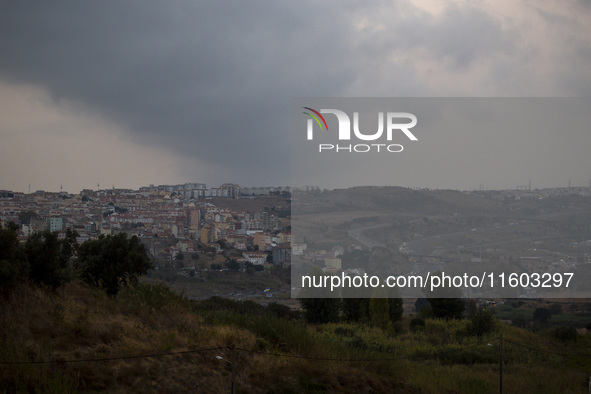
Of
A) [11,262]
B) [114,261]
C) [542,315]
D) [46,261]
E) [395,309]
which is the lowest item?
[542,315]

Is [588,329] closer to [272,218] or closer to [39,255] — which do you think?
[39,255]

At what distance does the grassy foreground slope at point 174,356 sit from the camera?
27.6ft

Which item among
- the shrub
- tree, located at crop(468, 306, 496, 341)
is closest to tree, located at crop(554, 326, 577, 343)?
tree, located at crop(468, 306, 496, 341)

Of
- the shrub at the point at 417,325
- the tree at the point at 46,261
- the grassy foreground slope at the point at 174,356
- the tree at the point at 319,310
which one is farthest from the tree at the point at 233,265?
the tree at the point at 46,261

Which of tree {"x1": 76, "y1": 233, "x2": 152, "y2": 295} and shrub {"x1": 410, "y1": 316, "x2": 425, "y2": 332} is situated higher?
tree {"x1": 76, "y1": 233, "x2": 152, "y2": 295}

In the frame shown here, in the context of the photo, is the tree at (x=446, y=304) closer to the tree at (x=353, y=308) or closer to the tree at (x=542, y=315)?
the tree at (x=353, y=308)

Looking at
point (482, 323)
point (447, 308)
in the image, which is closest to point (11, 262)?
point (482, 323)

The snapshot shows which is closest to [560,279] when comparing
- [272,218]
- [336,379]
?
[336,379]

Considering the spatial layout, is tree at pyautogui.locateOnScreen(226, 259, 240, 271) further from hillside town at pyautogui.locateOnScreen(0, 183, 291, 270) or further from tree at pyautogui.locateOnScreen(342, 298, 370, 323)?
tree at pyautogui.locateOnScreen(342, 298, 370, 323)

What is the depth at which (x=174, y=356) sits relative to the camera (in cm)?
968

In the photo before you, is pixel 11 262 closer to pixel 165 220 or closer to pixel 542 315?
pixel 542 315

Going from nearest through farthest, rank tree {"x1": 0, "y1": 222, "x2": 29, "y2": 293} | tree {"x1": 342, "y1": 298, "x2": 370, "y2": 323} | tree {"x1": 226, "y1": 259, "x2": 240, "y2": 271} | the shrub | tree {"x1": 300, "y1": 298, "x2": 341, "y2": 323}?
1. tree {"x1": 0, "y1": 222, "x2": 29, "y2": 293}
2. the shrub
3. tree {"x1": 300, "y1": 298, "x2": 341, "y2": 323}
4. tree {"x1": 342, "y1": 298, "x2": 370, "y2": 323}
5. tree {"x1": 226, "y1": 259, "x2": 240, "y2": 271}

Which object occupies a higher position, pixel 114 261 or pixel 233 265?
pixel 114 261

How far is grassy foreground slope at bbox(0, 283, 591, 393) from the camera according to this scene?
8414 millimetres
